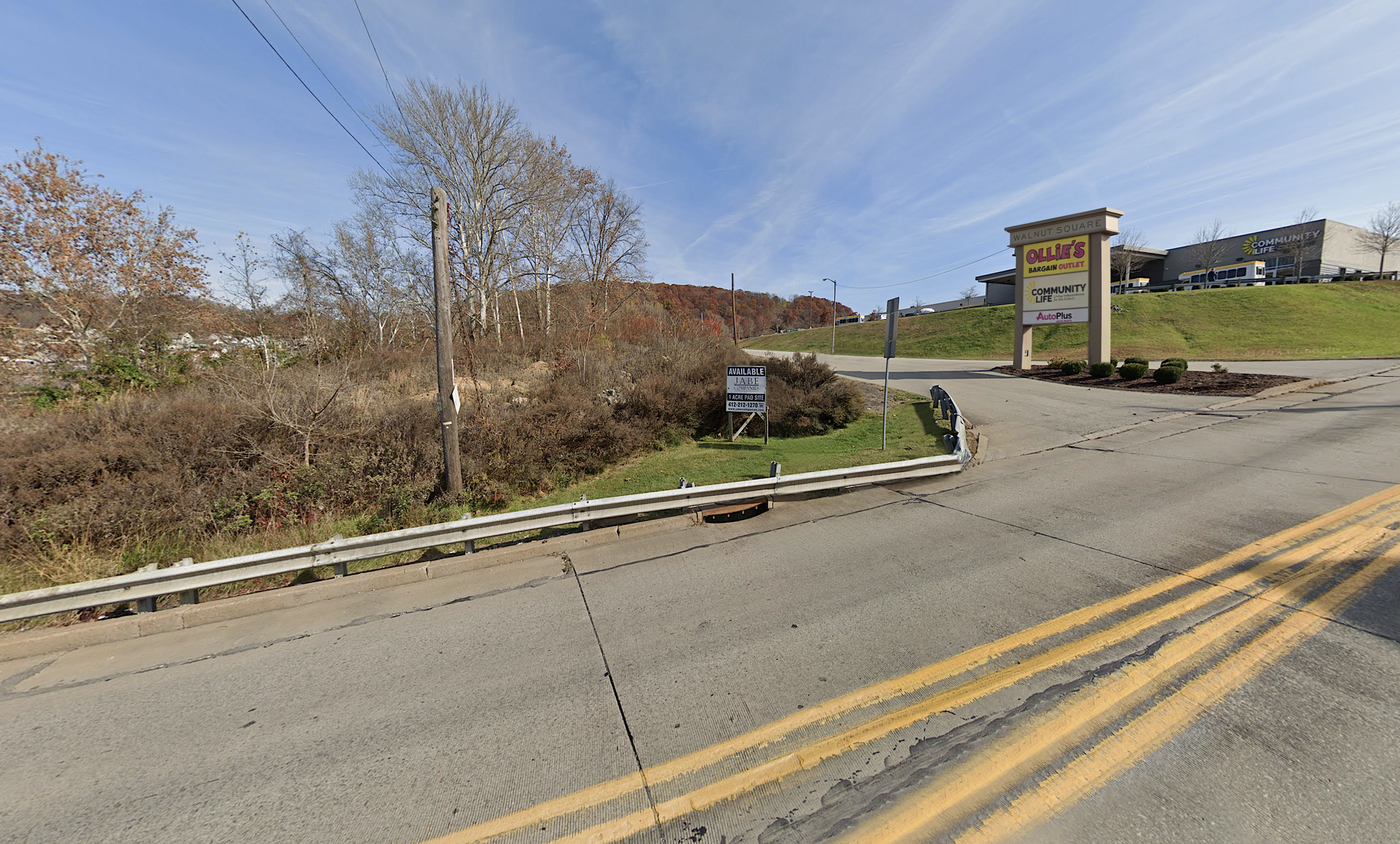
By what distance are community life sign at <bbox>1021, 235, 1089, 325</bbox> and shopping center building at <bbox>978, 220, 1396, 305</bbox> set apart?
43014mm

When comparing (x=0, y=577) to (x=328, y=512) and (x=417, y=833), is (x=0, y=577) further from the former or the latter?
(x=417, y=833)

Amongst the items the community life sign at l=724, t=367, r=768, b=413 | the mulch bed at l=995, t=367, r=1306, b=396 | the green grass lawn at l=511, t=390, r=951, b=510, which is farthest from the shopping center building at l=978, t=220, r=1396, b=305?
the community life sign at l=724, t=367, r=768, b=413

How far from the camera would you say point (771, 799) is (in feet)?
7.58

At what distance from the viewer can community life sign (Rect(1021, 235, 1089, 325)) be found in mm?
21425

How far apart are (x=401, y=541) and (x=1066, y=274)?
89.0ft

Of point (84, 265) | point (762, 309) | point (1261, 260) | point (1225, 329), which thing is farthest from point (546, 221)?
point (762, 309)

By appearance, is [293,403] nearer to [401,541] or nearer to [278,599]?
[401,541]

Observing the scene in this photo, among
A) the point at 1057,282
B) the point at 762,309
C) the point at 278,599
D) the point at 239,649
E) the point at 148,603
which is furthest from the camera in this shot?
the point at 762,309

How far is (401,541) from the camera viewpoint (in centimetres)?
533

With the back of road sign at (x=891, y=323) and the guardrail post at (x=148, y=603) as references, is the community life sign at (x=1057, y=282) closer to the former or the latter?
the back of road sign at (x=891, y=323)

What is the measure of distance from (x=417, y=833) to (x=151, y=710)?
2514mm

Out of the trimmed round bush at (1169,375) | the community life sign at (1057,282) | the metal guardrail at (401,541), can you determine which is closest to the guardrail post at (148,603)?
the metal guardrail at (401,541)

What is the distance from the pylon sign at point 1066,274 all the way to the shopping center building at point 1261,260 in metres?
42.9

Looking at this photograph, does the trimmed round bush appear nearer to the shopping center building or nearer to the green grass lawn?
the green grass lawn
